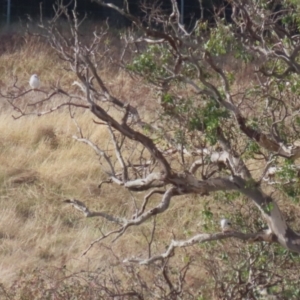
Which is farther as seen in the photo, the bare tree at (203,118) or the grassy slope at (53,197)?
the grassy slope at (53,197)

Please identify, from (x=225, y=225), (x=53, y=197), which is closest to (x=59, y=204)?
(x=53, y=197)

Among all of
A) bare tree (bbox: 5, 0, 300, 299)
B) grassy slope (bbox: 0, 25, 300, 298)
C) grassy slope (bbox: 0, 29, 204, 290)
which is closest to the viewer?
bare tree (bbox: 5, 0, 300, 299)

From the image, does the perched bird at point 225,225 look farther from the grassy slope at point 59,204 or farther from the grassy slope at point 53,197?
the grassy slope at point 53,197

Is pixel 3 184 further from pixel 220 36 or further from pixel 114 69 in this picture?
pixel 114 69

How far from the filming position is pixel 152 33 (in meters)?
5.37

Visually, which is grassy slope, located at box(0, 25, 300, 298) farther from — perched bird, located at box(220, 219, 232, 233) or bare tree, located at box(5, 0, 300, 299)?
bare tree, located at box(5, 0, 300, 299)

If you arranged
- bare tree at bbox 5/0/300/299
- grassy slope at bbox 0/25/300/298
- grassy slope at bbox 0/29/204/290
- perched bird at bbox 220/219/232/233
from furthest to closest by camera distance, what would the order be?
grassy slope at bbox 0/29/204/290 < grassy slope at bbox 0/25/300/298 < perched bird at bbox 220/219/232/233 < bare tree at bbox 5/0/300/299

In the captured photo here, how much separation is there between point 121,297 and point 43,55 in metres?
Answer: 12.3

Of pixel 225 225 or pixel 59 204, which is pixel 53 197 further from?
pixel 225 225

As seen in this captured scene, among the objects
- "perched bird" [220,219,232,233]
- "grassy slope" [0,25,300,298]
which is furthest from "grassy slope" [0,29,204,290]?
"perched bird" [220,219,232,233]

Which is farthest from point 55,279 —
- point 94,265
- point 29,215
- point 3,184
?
point 3,184

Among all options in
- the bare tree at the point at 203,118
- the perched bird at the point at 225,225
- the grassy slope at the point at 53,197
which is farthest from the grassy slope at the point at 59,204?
the bare tree at the point at 203,118

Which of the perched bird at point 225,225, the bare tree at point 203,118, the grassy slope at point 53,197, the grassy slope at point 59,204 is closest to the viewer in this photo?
the bare tree at point 203,118

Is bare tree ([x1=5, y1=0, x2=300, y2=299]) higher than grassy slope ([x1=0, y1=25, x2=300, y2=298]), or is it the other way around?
bare tree ([x1=5, y1=0, x2=300, y2=299])
